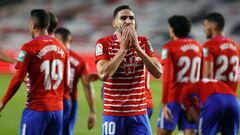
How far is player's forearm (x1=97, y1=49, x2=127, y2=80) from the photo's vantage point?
5.84m

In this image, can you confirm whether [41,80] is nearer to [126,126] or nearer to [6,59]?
[6,59]

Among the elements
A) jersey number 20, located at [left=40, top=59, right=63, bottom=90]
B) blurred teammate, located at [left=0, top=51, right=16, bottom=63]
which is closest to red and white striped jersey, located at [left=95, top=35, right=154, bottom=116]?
jersey number 20, located at [left=40, top=59, right=63, bottom=90]

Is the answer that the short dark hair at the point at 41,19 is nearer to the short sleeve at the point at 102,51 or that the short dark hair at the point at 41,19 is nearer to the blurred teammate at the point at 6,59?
the blurred teammate at the point at 6,59

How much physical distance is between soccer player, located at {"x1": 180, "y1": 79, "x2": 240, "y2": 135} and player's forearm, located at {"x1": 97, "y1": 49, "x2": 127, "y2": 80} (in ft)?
4.07

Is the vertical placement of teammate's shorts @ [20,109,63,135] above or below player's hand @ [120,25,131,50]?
below

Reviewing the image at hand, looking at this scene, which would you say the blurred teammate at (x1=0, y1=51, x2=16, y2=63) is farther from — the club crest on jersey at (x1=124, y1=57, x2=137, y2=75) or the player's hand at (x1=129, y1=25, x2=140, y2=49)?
the player's hand at (x1=129, y1=25, x2=140, y2=49)

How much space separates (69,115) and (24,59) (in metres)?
2.46

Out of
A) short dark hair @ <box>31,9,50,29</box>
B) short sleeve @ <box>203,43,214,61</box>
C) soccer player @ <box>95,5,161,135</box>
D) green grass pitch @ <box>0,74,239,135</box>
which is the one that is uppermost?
short dark hair @ <box>31,9,50,29</box>

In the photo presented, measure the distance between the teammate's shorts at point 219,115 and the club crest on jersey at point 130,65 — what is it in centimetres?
110

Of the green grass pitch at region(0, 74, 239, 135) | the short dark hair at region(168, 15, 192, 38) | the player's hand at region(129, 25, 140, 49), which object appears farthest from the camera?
the green grass pitch at region(0, 74, 239, 135)

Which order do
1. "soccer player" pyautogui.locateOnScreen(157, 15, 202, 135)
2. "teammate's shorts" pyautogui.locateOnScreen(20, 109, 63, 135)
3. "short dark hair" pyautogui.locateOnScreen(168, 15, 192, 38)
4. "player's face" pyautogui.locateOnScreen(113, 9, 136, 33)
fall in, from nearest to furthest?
1. "player's face" pyautogui.locateOnScreen(113, 9, 136, 33)
2. "teammate's shorts" pyautogui.locateOnScreen(20, 109, 63, 135)
3. "soccer player" pyautogui.locateOnScreen(157, 15, 202, 135)
4. "short dark hair" pyautogui.locateOnScreen(168, 15, 192, 38)

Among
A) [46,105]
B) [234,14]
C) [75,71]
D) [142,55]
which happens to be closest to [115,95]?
[142,55]

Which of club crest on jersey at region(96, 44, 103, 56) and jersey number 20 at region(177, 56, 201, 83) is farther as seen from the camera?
jersey number 20 at region(177, 56, 201, 83)

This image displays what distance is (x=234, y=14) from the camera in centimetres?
2856
